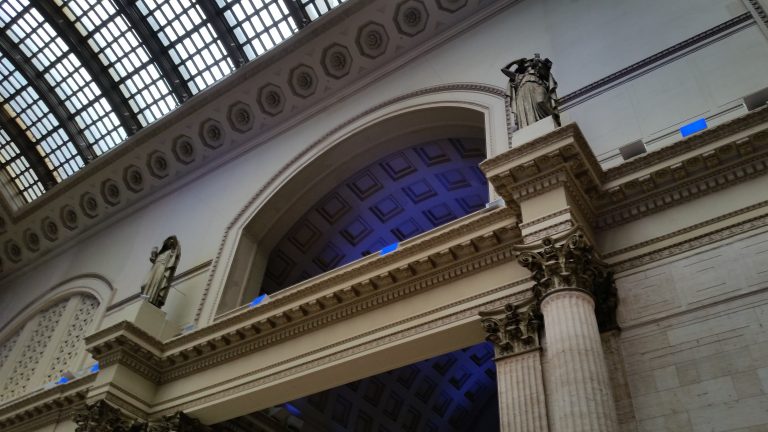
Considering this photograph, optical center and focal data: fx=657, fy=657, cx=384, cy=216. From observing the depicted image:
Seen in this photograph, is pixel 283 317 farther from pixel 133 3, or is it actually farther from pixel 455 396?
pixel 133 3

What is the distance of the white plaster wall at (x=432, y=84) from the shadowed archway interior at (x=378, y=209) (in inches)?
52.1

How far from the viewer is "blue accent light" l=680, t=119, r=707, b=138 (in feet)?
26.3

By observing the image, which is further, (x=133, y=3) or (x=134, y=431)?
(x=133, y=3)

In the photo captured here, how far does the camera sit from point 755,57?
8484 mm

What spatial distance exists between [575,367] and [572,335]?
36 cm

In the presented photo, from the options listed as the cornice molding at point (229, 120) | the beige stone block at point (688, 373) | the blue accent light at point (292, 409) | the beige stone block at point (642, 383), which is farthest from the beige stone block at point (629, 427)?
the blue accent light at point (292, 409)

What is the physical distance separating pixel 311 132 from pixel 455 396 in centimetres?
792

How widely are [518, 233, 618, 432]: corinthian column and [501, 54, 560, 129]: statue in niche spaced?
88.0 inches

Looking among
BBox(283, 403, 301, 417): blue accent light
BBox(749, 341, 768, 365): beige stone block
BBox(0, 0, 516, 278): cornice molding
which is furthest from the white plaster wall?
BBox(749, 341, 768, 365): beige stone block

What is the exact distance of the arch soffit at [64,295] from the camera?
15500 mm

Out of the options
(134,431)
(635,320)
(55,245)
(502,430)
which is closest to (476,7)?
(635,320)

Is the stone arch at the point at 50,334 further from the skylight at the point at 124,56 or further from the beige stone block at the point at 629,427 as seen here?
the beige stone block at the point at 629,427

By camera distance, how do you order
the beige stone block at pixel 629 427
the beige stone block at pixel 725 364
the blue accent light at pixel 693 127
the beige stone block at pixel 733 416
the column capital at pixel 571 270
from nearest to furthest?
the beige stone block at pixel 733 416
the beige stone block at pixel 725 364
the beige stone block at pixel 629 427
the column capital at pixel 571 270
the blue accent light at pixel 693 127

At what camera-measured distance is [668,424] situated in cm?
624
